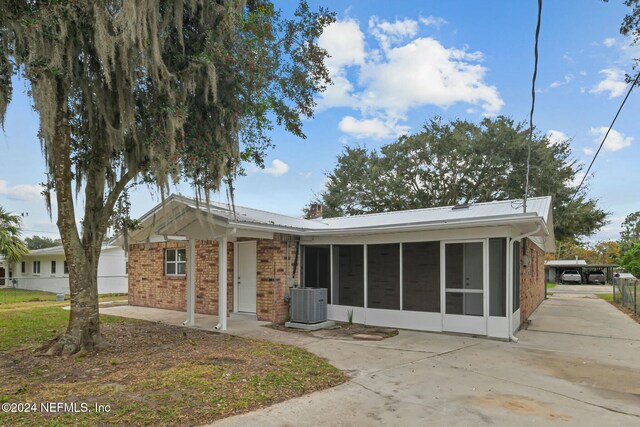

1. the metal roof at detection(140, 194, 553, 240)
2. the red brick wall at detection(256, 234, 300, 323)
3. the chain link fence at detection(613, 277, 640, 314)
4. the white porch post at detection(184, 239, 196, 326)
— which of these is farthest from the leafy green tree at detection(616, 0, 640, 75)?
the chain link fence at detection(613, 277, 640, 314)

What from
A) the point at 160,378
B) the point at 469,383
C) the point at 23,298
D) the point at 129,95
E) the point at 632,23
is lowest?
the point at 23,298

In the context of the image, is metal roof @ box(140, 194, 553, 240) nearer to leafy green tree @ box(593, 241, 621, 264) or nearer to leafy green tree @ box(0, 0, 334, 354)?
leafy green tree @ box(0, 0, 334, 354)

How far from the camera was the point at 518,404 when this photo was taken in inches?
180

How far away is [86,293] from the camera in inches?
266

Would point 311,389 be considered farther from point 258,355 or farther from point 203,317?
point 203,317

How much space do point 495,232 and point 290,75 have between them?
5268 mm

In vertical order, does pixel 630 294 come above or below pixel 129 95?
below

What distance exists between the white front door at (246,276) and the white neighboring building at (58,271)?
1398 centimetres

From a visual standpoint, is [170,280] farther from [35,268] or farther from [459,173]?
[35,268]

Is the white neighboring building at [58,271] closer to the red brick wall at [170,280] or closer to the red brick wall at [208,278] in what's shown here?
the red brick wall at [170,280]

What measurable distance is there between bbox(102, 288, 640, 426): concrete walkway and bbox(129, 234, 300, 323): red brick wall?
1.19 meters

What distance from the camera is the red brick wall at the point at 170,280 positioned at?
455 inches

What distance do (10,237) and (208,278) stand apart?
17287 mm

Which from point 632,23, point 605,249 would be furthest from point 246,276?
point 605,249
